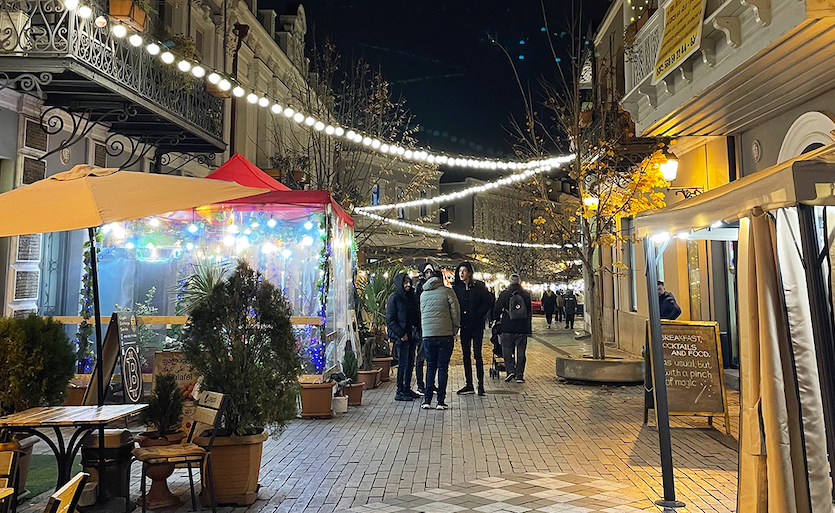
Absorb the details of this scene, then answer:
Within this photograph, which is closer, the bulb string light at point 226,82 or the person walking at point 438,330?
the bulb string light at point 226,82

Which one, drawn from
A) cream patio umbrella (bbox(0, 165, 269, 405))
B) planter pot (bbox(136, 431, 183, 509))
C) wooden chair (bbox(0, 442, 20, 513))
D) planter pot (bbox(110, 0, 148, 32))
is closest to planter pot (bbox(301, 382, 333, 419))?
planter pot (bbox(136, 431, 183, 509))

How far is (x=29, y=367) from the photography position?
5.46 m

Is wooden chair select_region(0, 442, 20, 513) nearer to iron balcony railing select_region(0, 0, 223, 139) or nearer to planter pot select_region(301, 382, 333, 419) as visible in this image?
planter pot select_region(301, 382, 333, 419)

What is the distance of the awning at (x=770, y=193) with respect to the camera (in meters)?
3.54

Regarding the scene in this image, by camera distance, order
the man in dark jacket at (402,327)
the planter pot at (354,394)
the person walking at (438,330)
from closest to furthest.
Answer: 1. the person walking at (438,330)
2. the planter pot at (354,394)
3. the man in dark jacket at (402,327)

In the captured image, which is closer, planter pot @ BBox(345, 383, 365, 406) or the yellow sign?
the yellow sign

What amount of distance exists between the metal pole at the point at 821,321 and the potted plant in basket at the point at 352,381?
24.0 ft

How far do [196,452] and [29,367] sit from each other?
1624mm

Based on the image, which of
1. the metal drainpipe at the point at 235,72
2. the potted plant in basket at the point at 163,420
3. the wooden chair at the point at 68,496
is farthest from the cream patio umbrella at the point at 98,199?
the metal drainpipe at the point at 235,72

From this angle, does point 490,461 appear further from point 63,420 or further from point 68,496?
point 68,496

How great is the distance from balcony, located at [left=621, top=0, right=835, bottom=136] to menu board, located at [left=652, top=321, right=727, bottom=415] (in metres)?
3.21

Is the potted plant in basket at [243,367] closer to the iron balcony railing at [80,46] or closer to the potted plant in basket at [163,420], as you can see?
the potted plant in basket at [163,420]

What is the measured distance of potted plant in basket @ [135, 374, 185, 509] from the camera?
5469 mm

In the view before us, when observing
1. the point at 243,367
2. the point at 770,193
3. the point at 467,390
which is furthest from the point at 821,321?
the point at 467,390
